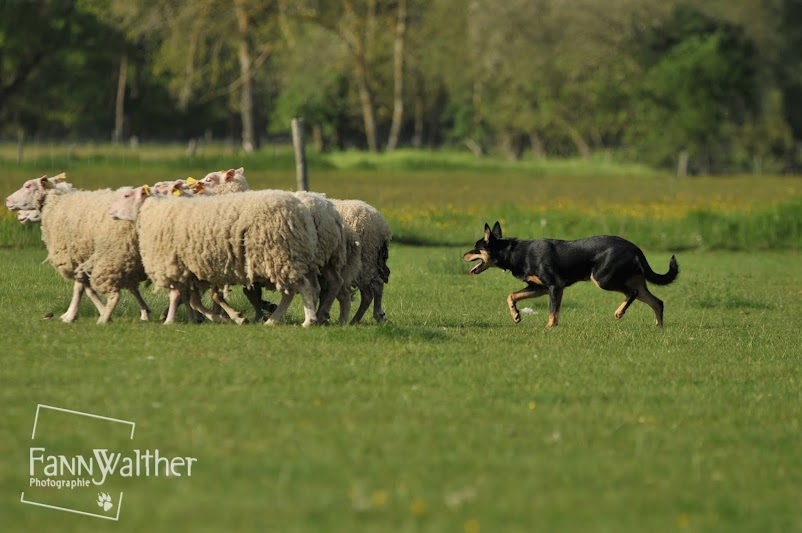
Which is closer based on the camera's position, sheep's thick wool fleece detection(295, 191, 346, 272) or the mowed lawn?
the mowed lawn

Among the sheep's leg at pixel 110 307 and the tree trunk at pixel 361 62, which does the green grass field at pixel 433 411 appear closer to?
the sheep's leg at pixel 110 307

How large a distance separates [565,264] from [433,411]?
232 inches

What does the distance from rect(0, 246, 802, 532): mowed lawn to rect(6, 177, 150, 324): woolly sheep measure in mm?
373

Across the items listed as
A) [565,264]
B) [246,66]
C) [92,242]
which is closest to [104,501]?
[92,242]

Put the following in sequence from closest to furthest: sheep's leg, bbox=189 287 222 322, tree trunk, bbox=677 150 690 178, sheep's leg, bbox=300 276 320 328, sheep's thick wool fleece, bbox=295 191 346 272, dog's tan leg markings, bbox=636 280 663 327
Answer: sheep's leg, bbox=300 276 320 328 → sheep's thick wool fleece, bbox=295 191 346 272 → sheep's leg, bbox=189 287 222 322 → dog's tan leg markings, bbox=636 280 663 327 → tree trunk, bbox=677 150 690 178

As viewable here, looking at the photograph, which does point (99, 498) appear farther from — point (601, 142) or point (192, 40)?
point (601, 142)

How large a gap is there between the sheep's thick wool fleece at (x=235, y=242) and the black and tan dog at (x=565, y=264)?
238cm

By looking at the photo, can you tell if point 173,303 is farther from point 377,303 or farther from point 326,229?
point 377,303

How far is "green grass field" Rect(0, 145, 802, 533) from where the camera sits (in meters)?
6.38

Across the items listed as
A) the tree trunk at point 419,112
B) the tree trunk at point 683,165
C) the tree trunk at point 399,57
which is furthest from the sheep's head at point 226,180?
the tree trunk at point 419,112

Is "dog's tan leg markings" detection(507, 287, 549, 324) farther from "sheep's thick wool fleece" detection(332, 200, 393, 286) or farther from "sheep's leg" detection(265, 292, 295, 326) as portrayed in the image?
"sheep's leg" detection(265, 292, 295, 326)

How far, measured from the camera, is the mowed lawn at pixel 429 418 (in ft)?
20.8

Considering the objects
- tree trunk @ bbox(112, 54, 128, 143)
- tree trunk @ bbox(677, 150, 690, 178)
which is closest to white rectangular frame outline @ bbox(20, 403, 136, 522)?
tree trunk @ bbox(677, 150, 690, 178)

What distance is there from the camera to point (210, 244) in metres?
12.7
